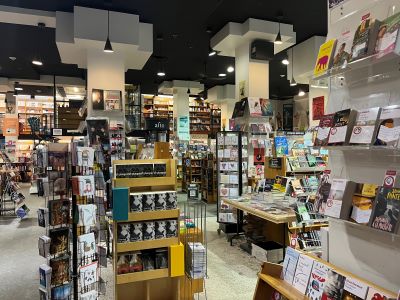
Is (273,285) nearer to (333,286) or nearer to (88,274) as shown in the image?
(333,286)

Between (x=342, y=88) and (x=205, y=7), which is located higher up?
(x=205, y=7)

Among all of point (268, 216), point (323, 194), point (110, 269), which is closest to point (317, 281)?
point (323, 194)

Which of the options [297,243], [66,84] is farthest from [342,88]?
[66,84]

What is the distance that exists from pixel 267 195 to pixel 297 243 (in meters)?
2.23

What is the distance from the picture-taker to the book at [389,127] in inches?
54.3

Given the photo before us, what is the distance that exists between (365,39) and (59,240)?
2515 mm

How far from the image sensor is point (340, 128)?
1666 millimetres

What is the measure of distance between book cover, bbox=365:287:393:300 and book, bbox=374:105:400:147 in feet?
2.20

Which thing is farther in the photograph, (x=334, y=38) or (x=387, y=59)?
(x=334, y=38)

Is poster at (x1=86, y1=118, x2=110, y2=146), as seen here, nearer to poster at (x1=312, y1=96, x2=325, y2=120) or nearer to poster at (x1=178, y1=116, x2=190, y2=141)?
poster at (x1=312, y1=96, x2=325, y2=120)

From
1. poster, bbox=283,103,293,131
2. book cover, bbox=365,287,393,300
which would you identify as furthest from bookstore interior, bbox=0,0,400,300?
poster, bbox=283,103,293,131

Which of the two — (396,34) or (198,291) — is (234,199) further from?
(396,34)

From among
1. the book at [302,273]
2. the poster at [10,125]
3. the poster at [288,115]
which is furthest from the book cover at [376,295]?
the poster at [288,115]

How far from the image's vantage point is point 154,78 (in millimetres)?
12609
